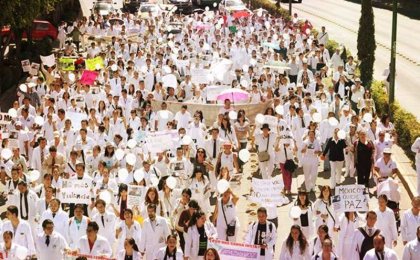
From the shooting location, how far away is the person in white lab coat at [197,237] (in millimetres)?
11383

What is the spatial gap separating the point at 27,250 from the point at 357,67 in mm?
17175

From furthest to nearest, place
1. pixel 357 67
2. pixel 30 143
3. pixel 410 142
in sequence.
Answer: pixel 357 67 → pixel 410 142 → pixel 30 143

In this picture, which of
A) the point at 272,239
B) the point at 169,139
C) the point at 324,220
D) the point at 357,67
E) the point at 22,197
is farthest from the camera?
the point at 357,67

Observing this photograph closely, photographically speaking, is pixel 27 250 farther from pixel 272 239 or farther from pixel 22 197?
pixel 272 239

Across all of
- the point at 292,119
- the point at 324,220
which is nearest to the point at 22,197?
the point at 324,220

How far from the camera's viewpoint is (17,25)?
2709cm

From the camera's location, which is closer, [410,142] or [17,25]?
[410,142]

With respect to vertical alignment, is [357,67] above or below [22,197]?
below

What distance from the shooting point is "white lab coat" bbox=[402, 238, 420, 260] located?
1077 centimetres

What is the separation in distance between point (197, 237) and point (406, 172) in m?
7.89

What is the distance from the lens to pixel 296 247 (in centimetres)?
1073

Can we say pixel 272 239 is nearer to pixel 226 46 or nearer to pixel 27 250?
pixel 27 250

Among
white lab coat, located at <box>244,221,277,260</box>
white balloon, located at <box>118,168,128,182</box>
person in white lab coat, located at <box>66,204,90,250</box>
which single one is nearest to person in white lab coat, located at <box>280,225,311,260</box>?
white lab coat, located at <box>244,221,277,260</box>

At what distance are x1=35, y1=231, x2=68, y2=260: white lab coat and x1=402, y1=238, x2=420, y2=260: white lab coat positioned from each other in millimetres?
4595
